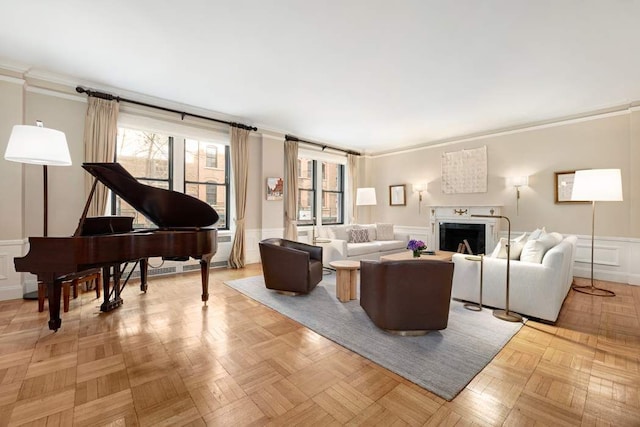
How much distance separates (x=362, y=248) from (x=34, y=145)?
476cm

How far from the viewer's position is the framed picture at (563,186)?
490 centimetres

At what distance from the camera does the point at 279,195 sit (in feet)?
19.9

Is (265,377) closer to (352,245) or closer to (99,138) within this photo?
(352,245)

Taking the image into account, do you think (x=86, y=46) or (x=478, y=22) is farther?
(x=86, y=46)

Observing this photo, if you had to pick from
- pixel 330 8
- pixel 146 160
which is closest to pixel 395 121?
pixel 330 8

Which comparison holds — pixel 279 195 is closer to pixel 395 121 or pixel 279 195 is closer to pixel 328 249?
pixel 328 249

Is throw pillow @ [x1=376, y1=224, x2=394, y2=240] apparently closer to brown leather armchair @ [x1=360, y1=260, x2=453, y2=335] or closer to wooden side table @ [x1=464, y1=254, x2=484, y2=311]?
wooden side table @ [x1=464, y1=254, x2=484, y2=311]

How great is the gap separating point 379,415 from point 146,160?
507 centimetres

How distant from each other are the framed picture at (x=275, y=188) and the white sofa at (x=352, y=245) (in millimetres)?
1250

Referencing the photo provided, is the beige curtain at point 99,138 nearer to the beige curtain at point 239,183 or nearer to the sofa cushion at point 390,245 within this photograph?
the beige curtain at point 239,183

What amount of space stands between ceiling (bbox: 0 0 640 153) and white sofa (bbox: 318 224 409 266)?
2335mm

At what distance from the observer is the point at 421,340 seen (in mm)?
2441

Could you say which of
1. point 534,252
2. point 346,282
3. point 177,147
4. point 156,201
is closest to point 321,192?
point 177,147

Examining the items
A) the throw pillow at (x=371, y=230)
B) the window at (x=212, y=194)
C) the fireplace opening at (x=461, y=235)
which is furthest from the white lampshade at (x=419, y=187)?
the window at (x=212, y=194)
